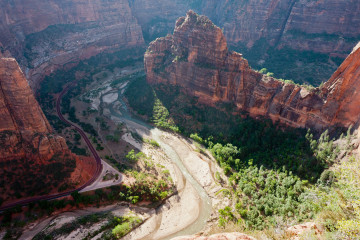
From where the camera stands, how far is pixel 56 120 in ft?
195

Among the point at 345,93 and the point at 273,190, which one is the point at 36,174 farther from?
the point at 345,93

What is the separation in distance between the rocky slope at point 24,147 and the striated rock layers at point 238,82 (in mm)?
39661

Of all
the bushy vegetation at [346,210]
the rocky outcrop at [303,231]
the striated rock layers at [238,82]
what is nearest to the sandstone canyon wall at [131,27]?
the striated rock layers at [238,82]

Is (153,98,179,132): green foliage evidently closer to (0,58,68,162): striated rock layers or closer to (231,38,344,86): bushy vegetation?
(0,58,68,162): striated rock layers

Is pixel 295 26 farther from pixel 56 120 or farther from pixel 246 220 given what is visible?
pixel 56 120

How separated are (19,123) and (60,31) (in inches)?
2877

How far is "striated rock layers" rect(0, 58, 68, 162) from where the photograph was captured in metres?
34.2

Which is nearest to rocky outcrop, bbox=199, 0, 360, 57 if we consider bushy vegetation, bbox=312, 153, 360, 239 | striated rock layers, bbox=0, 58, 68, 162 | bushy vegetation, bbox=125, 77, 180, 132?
bushy vegetation, bbox=125, 77, 180, 132

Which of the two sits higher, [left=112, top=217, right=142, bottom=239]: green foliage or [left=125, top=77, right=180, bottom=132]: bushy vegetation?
[left=125, top=77, right=180, bottom=132]: bushy vegetation

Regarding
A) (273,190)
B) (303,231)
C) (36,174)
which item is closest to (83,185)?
(36,174)

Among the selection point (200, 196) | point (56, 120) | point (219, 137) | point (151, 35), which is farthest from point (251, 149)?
point (151, 35)

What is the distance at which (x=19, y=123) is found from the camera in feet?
118

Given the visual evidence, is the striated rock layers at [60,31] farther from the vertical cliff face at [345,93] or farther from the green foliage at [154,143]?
the vertical cliff face at [345,93]

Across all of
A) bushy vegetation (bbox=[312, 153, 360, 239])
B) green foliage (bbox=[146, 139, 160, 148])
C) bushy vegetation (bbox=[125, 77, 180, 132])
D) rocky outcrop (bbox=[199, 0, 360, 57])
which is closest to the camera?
bushy vegetation (bbox=[312, 153, 360, 239])
